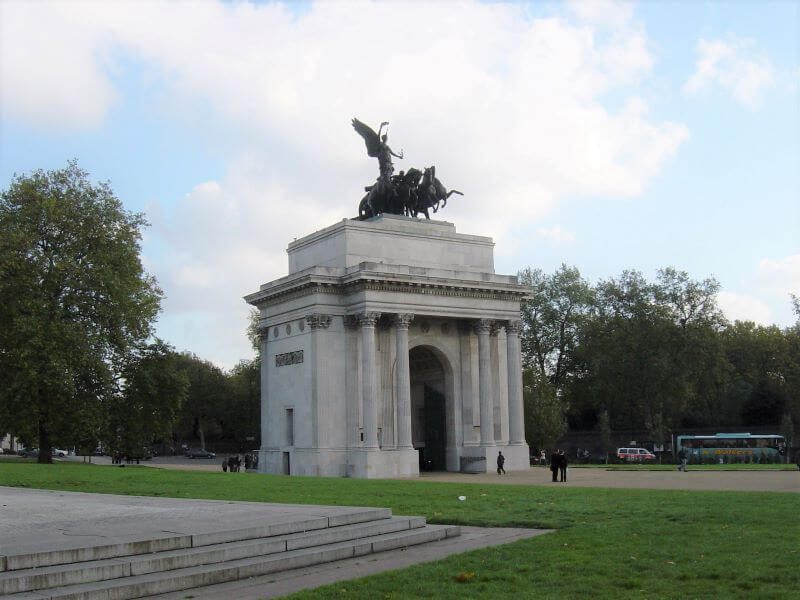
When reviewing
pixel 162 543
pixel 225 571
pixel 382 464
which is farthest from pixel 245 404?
pixel 225 571

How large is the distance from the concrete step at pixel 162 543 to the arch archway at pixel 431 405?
39.8 m

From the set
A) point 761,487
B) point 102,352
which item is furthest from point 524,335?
point 761,487

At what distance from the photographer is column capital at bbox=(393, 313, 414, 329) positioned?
51.6 meters

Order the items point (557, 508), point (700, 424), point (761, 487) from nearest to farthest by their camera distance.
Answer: point (557, 508) < point (761, 487) < point (700, 424)

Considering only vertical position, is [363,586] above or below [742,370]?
below

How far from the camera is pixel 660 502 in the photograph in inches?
898

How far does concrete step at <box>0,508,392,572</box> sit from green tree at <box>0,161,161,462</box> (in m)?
40.0

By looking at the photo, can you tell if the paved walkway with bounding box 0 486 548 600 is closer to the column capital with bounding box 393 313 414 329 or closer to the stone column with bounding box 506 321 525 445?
the column capital with bounding box 393 313 414 329

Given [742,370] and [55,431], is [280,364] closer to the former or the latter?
[55,431]

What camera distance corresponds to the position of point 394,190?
56438mm

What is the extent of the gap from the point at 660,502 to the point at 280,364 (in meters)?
35.1

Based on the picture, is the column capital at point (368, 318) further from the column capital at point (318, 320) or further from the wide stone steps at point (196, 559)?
the wide stone steps at point (196, 559)

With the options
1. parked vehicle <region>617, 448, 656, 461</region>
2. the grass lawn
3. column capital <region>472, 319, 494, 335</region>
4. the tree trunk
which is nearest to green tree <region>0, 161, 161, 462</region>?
the tree trunk

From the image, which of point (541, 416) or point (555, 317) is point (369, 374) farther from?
point (555, 317)
